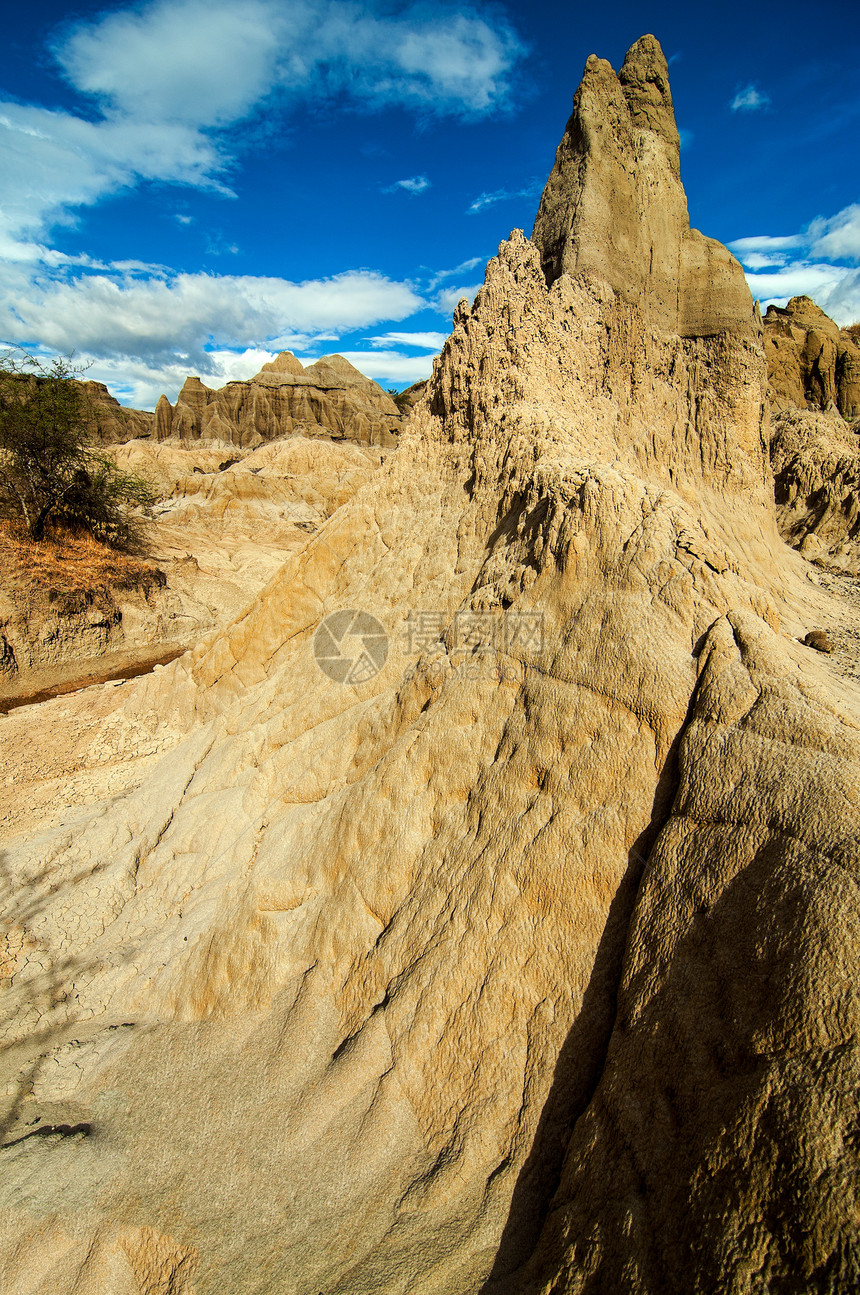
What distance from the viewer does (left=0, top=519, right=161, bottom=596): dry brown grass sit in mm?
14812

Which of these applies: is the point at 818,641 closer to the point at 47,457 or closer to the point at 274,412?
the point at 47,457

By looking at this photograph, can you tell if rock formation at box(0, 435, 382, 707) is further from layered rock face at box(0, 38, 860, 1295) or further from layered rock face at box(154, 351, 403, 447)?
layered rock face at box(154, 351, 403, 447)

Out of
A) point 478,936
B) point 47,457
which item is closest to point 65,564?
point 47,457

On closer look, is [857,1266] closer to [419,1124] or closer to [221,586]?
[419,1124]

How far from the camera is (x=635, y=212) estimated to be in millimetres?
9141

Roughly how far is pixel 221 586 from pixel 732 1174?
20.5 meters

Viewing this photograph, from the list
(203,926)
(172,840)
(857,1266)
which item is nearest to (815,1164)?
(857,1266)

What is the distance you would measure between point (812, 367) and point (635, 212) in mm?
14962

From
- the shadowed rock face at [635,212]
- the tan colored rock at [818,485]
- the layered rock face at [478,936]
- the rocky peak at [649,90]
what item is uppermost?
the rocky peak at [649,90]

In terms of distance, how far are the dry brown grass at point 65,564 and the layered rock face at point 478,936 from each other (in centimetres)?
1054

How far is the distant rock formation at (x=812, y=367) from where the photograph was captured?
1945 centimetres

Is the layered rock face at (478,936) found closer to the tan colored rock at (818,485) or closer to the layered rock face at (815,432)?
the tan colored rock at (818,485)

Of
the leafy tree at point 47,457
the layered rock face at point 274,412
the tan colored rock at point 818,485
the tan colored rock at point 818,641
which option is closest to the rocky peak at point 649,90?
the tan colored rock at point 818,485

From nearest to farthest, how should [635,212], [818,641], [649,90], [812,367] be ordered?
[818,641] → [635,212] → [649,90] → [812,367]
